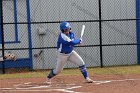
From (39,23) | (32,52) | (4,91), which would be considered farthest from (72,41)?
(32,52)

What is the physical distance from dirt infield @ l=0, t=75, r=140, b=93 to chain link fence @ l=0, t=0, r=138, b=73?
381cm

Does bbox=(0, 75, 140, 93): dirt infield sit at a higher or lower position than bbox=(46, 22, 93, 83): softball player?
lower

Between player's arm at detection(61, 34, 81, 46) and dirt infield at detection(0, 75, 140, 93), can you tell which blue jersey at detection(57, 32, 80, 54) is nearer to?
player's arm at detection(61, 34, 81, 46)

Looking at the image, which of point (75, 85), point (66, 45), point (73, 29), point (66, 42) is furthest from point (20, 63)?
point (75, 85)

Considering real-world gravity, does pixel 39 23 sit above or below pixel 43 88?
above

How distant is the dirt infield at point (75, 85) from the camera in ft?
35.0

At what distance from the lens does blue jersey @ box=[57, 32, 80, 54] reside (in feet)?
38.5

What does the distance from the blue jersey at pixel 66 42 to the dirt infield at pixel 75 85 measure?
920 millimetres

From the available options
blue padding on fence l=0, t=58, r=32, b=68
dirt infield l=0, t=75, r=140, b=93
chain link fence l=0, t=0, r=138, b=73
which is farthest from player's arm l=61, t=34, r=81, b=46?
blue padding on fence l=0, t=58, r=32, b=68

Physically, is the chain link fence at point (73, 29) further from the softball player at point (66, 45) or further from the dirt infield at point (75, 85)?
the softball player at point (66, 45)

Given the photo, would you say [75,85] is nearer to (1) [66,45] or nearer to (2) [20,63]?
(1) [66,45]

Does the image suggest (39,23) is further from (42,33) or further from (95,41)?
(95,41)

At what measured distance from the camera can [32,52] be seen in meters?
17.9

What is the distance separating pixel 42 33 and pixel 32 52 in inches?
34.0
